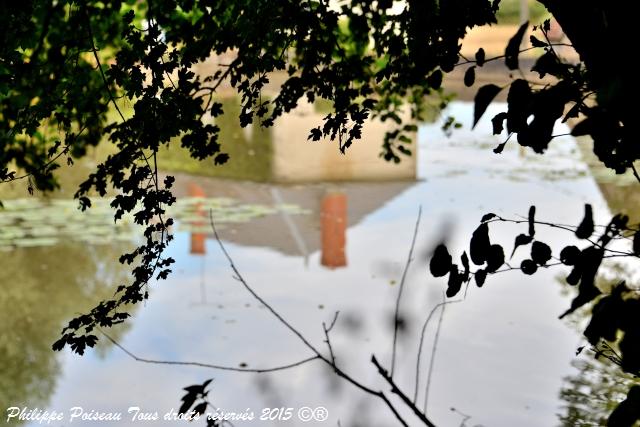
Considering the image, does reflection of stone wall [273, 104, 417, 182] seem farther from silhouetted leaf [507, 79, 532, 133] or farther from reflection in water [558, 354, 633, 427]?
silhouetted leaf [507, 79, 532, 133]

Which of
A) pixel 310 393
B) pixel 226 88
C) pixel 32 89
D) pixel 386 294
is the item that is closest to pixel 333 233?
pixel 386 294

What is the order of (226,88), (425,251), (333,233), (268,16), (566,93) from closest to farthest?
(566,93) < (268,16) < (425,251) < (333,233) < (226,88)

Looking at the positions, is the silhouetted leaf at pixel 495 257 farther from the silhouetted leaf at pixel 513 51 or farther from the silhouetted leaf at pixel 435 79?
the silhouetted leaf at pixel 435 79

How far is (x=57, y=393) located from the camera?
533cm

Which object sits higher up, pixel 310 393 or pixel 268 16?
pixel 268 16

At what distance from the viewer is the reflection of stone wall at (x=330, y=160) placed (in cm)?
1289

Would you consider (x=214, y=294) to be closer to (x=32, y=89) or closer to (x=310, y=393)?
(x=310, y=393)

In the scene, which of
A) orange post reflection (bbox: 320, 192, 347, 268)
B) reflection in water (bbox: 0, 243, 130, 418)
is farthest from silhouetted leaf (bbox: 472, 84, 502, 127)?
orange post reflection (bbox: 320, 192, 347, 268)

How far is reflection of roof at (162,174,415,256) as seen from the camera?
29.1 feet

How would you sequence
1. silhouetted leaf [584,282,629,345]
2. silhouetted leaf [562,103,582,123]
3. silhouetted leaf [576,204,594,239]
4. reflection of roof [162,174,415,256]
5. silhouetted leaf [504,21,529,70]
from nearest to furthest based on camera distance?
silhouetted leaf [584,282,629,345] → silhouetted leaf [504,21,529,70] → silhouetted leaf [576,204,594,239] → silhouetted leaf [562,103,582,123] → reflection of roof [162,174,415,256]

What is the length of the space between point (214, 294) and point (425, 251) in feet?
7.18

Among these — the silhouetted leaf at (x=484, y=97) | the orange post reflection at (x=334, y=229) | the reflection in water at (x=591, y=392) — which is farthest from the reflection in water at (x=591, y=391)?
the silhouetted leaf at (x=484, y=97)

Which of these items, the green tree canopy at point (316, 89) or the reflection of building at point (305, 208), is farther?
the reflection of building at point (305, 208)

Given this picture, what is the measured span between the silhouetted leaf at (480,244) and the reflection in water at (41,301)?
13.6ft
